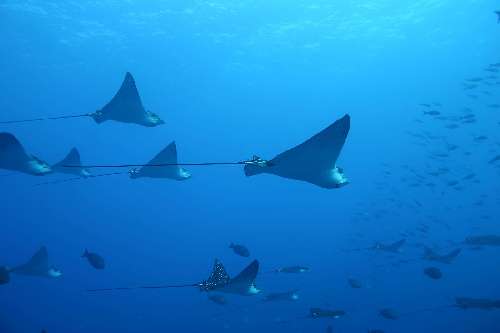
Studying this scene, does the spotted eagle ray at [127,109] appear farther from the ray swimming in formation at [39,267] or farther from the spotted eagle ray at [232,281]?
the ray swimming in formation at [39,267]

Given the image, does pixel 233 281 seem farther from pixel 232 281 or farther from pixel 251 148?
pixel 251 148

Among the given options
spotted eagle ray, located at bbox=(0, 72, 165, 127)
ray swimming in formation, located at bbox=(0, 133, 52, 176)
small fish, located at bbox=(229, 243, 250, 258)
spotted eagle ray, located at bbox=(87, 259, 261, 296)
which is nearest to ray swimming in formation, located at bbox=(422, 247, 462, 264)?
small fish, located at bbox=(229, 243, 250, 258)

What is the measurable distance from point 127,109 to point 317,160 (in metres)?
4.43

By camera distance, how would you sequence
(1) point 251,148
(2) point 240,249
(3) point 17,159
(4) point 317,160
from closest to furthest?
(4) point 317,160, (3) point 17,159, (2) point 240,249, (1) point 251,148

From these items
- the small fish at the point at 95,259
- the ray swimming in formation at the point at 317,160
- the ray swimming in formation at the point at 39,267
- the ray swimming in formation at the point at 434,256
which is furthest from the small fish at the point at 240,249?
the ray swimming in formation at the point at 434,256

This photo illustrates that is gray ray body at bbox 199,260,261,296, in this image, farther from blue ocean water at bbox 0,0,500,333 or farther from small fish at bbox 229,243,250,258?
blue ocean water at bbox 0,0,500,333

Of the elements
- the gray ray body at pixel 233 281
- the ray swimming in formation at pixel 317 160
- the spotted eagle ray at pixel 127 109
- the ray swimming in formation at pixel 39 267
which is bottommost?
the ray swimming in formation at pixel 39 267

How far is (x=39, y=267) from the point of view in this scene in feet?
34.5

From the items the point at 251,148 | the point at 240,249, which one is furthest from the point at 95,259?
the point at 251,148

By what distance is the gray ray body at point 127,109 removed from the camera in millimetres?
7547

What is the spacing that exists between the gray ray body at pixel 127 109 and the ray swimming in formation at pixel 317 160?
335 centimetres

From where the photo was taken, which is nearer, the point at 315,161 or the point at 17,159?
the point at 315,161

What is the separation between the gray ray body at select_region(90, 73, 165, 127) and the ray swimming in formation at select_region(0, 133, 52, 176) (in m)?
1.34

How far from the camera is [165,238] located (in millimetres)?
73062
